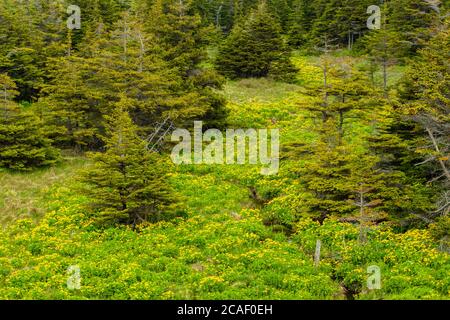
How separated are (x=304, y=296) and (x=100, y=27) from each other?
34063mm

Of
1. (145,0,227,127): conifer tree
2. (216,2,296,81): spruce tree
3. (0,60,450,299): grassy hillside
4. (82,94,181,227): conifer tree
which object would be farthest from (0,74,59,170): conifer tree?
(216,2,296,81): spruce tree

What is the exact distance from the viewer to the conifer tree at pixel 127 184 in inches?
897

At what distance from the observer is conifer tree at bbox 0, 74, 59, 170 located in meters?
28.5

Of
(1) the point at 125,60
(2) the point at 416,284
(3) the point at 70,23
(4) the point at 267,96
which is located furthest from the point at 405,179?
(3) the point at 70,23

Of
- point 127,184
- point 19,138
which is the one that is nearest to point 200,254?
point 127,184

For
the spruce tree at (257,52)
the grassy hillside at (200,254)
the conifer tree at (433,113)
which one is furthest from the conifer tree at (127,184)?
the spruce tree at (257,52)

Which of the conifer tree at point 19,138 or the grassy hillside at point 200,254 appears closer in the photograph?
the grassy hillside at point 200,254

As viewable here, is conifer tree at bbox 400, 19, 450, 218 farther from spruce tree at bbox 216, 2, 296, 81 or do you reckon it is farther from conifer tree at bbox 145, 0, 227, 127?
spruce tree at bbox 216, 2, 296, 81

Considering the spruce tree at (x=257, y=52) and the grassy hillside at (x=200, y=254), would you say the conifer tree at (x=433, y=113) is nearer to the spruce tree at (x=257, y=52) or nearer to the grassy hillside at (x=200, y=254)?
the grassy hillside at (x=200, y=254)

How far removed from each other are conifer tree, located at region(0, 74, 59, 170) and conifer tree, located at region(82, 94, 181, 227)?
6.89 metres

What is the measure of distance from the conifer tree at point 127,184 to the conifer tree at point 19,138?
22.6 ft

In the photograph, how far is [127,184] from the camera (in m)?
22.7

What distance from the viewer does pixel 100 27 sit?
1720 inches

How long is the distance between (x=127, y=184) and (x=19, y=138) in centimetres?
1021
